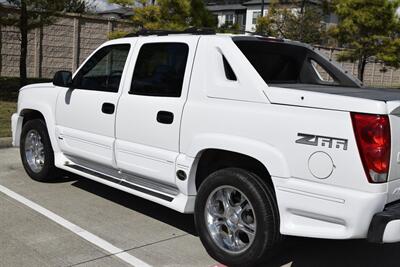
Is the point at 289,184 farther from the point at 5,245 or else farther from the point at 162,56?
the point at 5,245

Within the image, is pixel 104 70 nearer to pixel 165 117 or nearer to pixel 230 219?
pixel 165 117

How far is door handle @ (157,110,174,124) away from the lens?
4.62 m

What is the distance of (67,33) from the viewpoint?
63.3 ft

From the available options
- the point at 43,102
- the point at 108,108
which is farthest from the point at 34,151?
the point at 108,108

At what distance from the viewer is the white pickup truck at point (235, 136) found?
11.4 feet

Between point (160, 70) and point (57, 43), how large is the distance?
49.6ft

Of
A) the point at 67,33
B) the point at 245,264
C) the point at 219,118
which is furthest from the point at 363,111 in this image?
the point at 67,33

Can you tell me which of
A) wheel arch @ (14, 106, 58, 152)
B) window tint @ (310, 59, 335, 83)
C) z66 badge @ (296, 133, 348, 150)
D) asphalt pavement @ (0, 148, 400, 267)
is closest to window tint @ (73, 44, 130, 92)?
wheel arch @ (14, 106, 58, 152)

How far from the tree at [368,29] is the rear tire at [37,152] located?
17468 millimetres

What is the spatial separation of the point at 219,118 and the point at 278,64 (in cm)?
120

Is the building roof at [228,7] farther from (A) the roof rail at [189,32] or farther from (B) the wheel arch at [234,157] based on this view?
(B) the wheel arch at [234,157]

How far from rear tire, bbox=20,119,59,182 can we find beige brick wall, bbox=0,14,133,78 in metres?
11.4

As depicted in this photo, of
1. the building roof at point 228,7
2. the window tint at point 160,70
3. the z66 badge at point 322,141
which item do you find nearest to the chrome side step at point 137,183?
the window tint at point 160,70

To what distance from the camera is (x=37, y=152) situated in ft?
21.9
